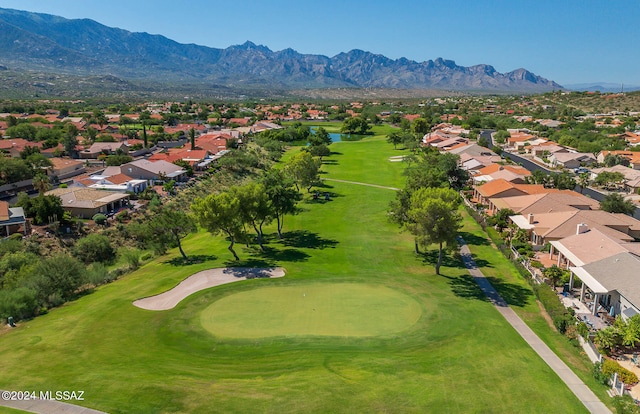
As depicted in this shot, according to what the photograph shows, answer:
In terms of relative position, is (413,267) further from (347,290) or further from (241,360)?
(241,360)

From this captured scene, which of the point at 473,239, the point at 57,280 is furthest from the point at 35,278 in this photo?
the point at 473,239

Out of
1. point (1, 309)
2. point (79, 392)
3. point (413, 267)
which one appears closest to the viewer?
point (79, 392)

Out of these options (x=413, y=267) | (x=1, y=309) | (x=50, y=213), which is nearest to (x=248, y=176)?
(x=50, y=213)

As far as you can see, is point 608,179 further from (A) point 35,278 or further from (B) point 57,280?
(A) point 35,278

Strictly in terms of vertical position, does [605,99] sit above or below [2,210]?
above

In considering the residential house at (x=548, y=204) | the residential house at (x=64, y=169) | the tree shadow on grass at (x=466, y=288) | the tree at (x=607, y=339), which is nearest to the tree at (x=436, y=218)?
the tree shadow on grass at (x=466, y=288)

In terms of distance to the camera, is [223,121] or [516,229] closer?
[516,229]

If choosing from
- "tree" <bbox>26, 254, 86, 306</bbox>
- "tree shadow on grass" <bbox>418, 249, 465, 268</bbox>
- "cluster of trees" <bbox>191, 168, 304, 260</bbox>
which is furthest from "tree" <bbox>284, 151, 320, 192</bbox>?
"tree" <bbox>26, 254, 86, 306</bbox>
